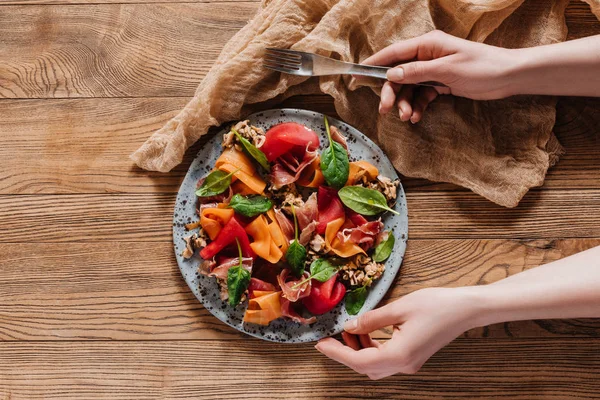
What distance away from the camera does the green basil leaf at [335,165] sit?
1.17 metres

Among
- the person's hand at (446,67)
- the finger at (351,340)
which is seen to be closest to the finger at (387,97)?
the person's hand at (446,67)

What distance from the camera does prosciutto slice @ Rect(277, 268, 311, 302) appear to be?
1.14 meters

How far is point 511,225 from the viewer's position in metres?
1.27

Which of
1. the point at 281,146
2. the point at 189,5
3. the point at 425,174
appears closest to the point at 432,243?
the point at 425,174

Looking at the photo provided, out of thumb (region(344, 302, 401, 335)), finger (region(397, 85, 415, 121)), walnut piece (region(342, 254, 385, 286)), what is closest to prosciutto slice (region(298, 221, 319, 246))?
walnut piece (region(342, 254, 385, 286))

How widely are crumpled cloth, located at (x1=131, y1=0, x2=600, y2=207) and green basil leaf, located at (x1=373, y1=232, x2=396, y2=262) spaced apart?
17cm

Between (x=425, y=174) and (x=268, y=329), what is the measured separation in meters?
0.52

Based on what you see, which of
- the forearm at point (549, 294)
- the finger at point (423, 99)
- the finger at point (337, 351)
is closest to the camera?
the forearm at point (549, 294)

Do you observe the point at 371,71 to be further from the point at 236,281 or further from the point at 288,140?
the point at 236,281

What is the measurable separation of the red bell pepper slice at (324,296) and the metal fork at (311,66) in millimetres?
468

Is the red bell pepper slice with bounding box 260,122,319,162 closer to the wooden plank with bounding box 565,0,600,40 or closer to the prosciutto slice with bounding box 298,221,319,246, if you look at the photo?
the prosciutto slice with bounding box 298,221,319,246

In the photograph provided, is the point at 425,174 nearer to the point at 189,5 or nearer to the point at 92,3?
the point at 189,5

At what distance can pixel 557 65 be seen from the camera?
3.75 feet

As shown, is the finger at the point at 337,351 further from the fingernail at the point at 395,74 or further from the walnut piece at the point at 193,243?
the fingernail at the point at 395,74
